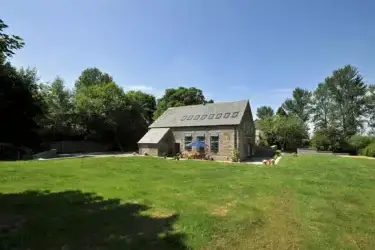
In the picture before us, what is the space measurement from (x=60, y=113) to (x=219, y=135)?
71.3 feet

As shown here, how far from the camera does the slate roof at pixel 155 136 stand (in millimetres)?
32728

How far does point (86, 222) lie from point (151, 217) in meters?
1.64

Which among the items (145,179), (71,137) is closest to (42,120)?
(71,137)

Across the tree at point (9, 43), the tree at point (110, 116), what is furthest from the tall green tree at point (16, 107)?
the tree at point (9, 43)

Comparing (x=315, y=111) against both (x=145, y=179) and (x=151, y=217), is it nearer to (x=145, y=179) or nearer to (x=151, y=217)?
(x=145, y=179)

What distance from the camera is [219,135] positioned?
29.8m

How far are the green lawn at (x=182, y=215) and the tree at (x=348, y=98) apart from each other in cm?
4694

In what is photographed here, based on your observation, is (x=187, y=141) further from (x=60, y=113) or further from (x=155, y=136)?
(x=60, y=113)

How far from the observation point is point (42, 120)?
117 ft

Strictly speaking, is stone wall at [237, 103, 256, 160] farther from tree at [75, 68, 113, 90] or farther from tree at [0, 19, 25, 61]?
tree at [75, 68, 113, 90]

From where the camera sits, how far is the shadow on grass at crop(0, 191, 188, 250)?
588 cm

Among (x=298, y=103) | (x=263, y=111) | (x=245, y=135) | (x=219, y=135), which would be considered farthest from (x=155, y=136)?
(x=263, y=111)

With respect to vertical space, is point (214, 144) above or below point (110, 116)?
below

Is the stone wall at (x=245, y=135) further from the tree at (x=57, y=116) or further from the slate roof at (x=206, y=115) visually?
the tree at (x=57, y=116)
